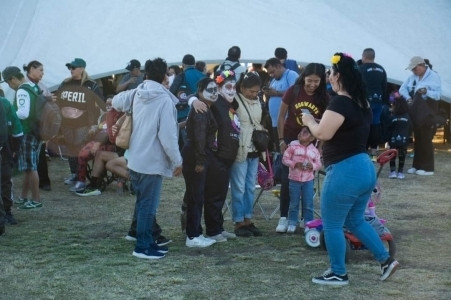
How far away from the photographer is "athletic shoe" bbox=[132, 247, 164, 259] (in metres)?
6.77

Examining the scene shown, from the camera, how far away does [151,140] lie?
6.54 m

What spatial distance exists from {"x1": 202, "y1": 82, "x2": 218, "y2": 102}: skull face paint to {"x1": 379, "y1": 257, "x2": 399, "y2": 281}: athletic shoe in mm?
2093

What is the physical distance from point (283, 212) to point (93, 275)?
2.33 meters

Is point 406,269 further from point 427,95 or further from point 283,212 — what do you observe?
point 427,95

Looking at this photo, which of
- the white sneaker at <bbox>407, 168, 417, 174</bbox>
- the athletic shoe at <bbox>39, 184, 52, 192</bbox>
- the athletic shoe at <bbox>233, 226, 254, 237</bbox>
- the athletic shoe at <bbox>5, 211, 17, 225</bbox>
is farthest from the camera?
the white sneaker at <bbox>407, 168, 417, 174</bbox>

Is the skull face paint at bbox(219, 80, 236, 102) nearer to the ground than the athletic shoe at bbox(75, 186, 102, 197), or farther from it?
farther from it

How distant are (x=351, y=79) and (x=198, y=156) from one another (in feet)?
5.60

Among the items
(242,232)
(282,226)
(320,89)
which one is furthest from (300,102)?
(242,232)

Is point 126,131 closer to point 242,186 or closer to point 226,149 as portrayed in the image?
point 226,149

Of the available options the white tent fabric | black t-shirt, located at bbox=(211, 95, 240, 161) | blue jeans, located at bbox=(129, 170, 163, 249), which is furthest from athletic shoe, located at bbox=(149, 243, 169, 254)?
the white tent fabric

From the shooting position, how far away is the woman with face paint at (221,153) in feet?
24.0

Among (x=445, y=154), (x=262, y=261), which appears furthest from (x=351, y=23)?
(x=262, y=261)

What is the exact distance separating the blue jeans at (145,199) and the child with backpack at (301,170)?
4.93 feet

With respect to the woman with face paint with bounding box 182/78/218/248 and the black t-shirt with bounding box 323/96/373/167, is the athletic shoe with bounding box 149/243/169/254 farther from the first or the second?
the black t-shirt with bounding box 323/96/373/167
